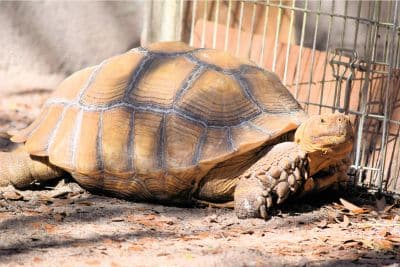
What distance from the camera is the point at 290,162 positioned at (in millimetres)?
5016

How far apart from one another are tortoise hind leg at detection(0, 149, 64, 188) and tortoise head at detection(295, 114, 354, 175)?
171 cm

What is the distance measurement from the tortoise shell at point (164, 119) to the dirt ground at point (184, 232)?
0.26 metres

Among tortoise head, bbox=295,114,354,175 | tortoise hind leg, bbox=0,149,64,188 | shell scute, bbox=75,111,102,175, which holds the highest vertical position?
tortoise head, bbox=295,114,354,175

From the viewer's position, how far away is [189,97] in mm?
5160

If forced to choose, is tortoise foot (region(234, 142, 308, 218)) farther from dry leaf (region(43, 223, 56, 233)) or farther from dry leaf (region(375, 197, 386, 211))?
dry leaf (region(43, 223, 56, 233))

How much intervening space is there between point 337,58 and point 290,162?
1845mm

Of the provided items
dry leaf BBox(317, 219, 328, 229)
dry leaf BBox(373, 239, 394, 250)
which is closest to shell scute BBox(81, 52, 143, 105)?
dry leaf BBox(317, 219, 328, 229)

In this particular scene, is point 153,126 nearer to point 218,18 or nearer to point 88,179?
point 88,179

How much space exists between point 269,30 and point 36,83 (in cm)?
232

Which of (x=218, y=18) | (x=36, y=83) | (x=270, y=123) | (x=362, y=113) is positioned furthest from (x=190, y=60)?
(x=36, y=83)

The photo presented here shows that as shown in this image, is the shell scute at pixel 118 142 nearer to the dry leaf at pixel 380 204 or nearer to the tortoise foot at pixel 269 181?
the tortoise foot at pixel 269 181

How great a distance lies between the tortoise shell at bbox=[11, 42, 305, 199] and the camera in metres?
5.04

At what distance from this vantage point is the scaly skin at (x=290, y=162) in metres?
4.96

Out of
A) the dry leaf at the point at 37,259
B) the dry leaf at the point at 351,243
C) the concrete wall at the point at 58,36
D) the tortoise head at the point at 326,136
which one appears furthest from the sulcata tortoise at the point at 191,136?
the concrete wall at the point at 58,36
